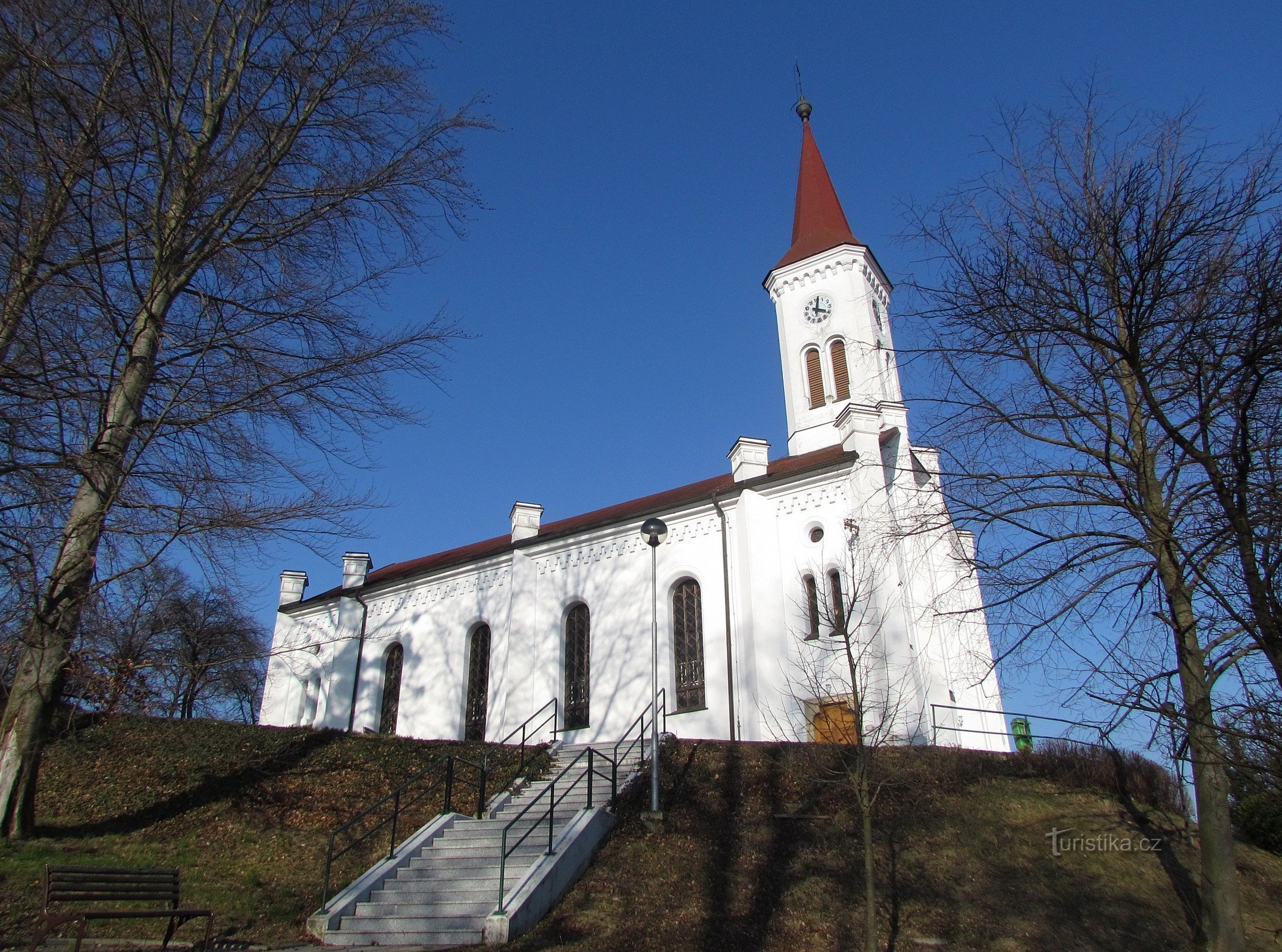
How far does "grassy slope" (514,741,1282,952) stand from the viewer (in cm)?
1027

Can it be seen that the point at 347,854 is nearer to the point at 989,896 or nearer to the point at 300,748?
the point at 300,748

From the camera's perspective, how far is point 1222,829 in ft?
31.3

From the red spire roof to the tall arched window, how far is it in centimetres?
1540

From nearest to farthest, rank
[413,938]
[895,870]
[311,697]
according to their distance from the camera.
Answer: [413,938] < [895,870] < [311,697]

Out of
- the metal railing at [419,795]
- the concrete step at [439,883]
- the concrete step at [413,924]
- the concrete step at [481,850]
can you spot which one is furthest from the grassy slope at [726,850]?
the concrete step at [439,883]

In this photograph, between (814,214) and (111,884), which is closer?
(111,884)

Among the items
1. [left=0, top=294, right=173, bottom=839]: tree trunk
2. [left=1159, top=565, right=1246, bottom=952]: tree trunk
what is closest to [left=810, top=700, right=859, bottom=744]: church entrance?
[left=1159, top=565, right=1246, bottom=952]: tree trunk

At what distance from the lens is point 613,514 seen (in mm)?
27344

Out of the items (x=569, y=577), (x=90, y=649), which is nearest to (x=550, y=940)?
(x=90, y=649)

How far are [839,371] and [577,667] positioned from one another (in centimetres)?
1196

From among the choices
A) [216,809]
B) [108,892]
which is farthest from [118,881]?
[216,809]

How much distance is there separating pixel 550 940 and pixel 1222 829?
7298mm

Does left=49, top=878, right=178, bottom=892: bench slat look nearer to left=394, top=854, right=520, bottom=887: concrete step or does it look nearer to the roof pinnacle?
left=394, top=854, right=520, bottom=887: concrete step

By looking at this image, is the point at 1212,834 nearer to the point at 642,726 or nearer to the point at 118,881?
the point at 118,881
